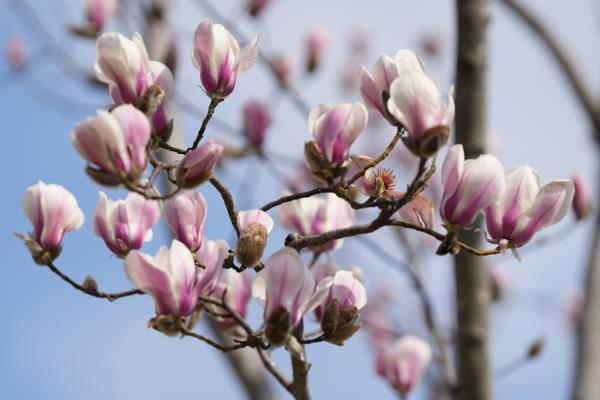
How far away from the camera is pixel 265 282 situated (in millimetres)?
1104

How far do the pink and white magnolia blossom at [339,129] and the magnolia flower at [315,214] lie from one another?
14.9 inches

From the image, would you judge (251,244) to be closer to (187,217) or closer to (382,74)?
(187,217)

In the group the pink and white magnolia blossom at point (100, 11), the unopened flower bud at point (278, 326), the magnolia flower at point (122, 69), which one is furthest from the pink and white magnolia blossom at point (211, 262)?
the pink and white magnolia blossom at point (100, 11)

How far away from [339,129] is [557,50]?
220 cm

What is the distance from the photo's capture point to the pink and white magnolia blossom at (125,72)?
115 cm

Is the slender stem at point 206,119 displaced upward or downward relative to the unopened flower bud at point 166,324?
upward

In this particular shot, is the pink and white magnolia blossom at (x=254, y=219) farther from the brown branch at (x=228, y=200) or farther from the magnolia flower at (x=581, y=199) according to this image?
the magnolia flower at (x=581, y=199)

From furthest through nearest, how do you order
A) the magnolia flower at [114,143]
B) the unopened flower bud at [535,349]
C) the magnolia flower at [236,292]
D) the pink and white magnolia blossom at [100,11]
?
the pink and white magnolia blossom at [100,11] < the unopened flower bud at [535,349] < the magnolia flower at [236,292] < the magnolia flower at [114,143]

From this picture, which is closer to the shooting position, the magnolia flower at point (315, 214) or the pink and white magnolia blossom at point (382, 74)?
the pink and white magnolia blossom at point (382, 74)

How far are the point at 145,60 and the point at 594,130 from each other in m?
2.18

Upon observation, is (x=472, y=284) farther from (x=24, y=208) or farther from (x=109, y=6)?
(x=109, y=6)

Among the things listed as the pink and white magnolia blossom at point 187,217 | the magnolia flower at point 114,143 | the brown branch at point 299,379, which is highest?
the magnolia flower at point 114,143

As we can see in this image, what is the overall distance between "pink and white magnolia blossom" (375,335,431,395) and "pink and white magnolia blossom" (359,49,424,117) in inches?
42.6

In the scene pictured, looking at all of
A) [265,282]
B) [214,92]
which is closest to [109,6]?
[214,92]
